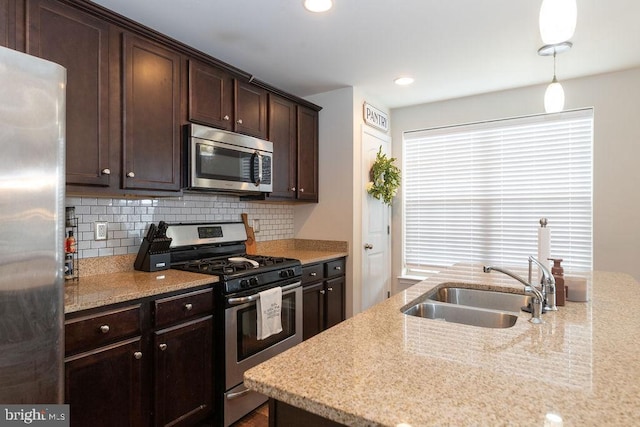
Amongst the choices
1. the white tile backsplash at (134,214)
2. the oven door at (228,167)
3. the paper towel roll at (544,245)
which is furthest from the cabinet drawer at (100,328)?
the paper towel roll at (544,245)

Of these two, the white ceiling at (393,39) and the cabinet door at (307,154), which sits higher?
the white ceiling at (393,39)

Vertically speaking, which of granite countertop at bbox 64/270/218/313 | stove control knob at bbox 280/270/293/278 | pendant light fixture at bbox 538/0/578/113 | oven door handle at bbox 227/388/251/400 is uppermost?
pendant light fixture at bbox 538/0/578/113

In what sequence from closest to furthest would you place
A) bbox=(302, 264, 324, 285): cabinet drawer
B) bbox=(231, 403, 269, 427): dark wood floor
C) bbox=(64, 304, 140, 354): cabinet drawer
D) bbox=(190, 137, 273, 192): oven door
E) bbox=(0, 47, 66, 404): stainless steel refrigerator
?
1. bbox=(0, 47, 66, 404): stainless steel refrigerator
2. bbox=(64, 304, 140, 354): cabinet drawer
3. bbox=(231, 403, 269, 427): dark wood floor
4. bbox=(190, 137, 273, 192): oven door
5. bbox=(302, 264, 324, 285): cabinet drawer

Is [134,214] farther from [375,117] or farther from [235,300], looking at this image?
[375,117]

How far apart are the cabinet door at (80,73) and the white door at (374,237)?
7.35 ft

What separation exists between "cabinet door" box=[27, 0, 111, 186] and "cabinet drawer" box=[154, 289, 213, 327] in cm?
72

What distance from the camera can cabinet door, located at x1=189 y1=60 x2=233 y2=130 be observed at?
238 cm

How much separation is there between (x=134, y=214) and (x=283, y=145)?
1345mm

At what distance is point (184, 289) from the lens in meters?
1.96

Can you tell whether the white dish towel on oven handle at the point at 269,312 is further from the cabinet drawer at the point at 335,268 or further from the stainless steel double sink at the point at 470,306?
the stainless steel double sink at the point at 470,306

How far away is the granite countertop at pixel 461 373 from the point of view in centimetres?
72

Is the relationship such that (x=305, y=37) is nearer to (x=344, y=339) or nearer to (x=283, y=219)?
(x=283, y=219)

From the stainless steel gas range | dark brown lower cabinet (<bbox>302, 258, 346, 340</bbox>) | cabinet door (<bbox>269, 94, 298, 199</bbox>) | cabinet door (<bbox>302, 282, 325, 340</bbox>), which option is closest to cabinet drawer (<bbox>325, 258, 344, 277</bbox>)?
dark brown lower cabinet (<bbox>302, 258, 346, 340</bbox>)

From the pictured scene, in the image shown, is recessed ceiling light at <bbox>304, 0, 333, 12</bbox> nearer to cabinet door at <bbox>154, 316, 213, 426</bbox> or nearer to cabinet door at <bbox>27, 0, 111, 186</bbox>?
cabinet door at <bbox>27, 0, 111, 186</bbox>
